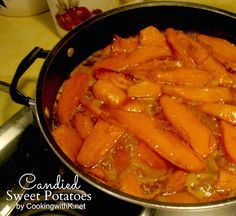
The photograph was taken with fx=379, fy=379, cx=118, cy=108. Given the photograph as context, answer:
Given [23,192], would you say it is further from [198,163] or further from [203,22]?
[203,22]

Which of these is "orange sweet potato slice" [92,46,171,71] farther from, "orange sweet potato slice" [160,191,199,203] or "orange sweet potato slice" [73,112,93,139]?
"orange sweet potato slice" [160,191,199,203]

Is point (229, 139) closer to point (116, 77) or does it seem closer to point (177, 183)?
point (177, 183)

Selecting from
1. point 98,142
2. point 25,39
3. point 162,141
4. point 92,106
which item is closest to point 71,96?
point 92,106

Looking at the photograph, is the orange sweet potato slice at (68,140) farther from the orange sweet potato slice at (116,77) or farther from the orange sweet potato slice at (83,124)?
the orange sweet potato slice at (116,77)

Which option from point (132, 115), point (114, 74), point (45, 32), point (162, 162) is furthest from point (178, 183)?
point (45, 32)

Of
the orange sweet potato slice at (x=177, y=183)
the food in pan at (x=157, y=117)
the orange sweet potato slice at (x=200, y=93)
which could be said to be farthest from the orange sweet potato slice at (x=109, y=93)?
the orange sweet potato slice at (x=177, y=183)
